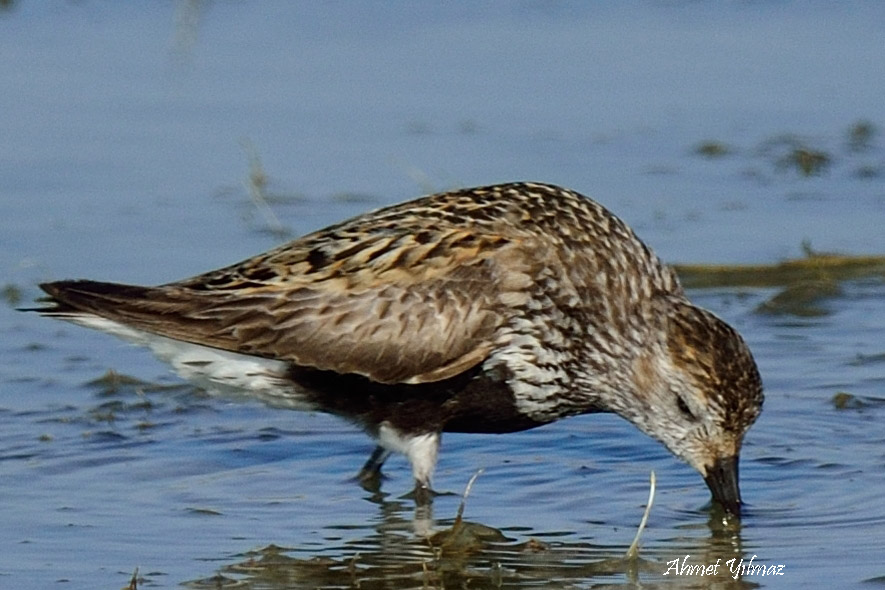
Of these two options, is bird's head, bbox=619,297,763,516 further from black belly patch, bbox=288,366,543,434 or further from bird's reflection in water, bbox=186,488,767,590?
black belly patch, bbox=288,366,543,434

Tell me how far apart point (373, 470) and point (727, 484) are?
1.61 metres

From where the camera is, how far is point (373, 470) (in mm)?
8867

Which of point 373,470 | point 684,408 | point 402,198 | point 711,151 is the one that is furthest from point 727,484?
point 711,151

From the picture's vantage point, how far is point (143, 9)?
52.3 feet

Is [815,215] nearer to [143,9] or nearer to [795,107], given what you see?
[795,107]

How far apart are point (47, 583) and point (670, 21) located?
958 centimetres

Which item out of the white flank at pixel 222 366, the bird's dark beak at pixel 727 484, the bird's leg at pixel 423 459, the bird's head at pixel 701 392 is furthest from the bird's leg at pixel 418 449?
the bird's dark beak at pixel 727 484

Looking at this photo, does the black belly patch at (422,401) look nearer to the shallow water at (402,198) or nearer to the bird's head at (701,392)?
the shallow water at (402,198)

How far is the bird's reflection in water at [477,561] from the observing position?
739 cm

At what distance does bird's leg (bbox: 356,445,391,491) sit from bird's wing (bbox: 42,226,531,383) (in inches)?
22.3

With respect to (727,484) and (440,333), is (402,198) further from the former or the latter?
(727,484)

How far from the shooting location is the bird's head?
26.4 ft

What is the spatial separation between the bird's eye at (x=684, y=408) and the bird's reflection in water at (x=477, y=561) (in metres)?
0.43

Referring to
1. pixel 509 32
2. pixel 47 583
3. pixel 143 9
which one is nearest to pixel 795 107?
pixel 509 32
